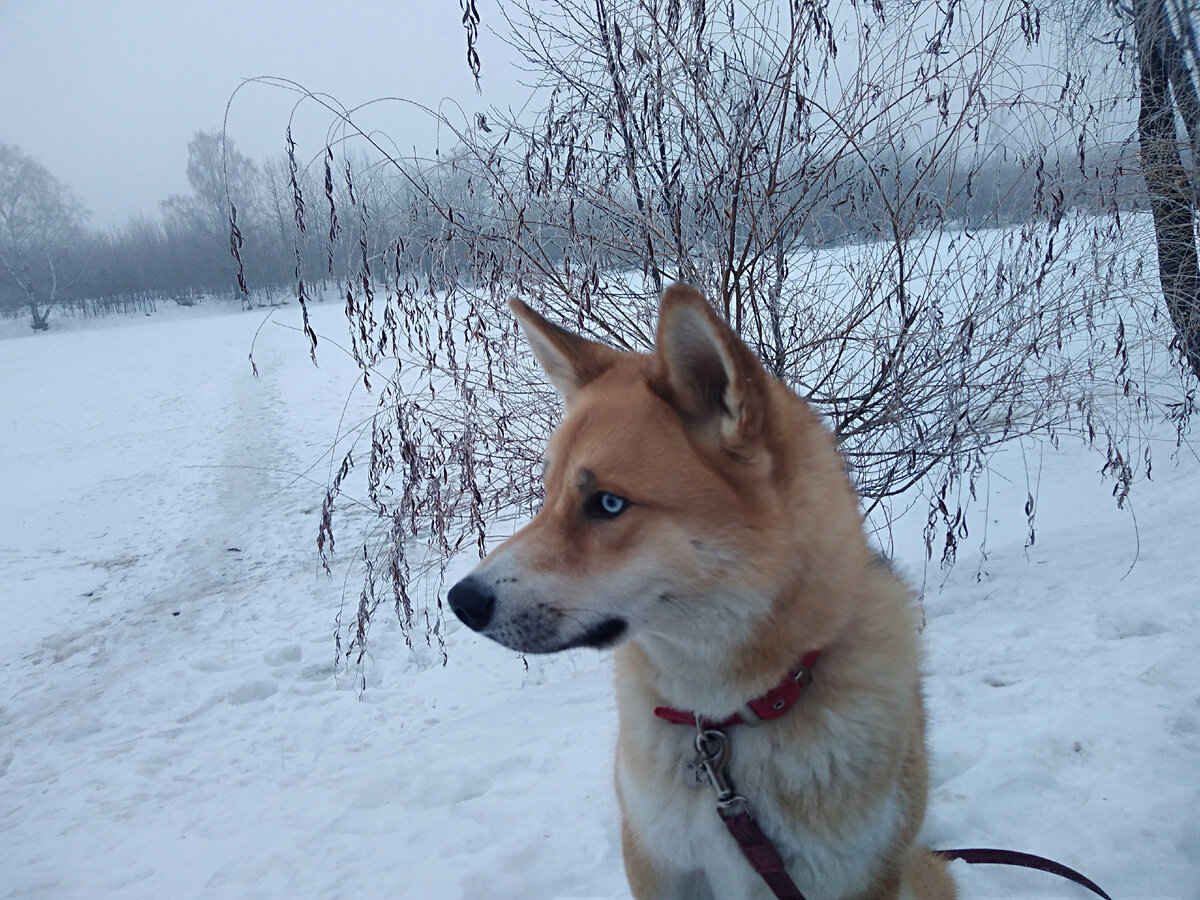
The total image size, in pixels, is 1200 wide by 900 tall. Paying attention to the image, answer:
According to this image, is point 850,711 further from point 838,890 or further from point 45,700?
point 45,700

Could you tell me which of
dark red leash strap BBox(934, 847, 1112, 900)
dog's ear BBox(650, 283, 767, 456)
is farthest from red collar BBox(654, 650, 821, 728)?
dark red leash strap BBox(934, 847, 1112, 900)

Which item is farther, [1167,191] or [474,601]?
[1167,191]

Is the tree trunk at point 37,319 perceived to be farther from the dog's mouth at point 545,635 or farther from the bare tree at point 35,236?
the dog's mouth at point 545,635

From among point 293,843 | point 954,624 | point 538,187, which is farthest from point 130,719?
point 954,624

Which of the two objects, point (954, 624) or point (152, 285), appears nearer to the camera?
point (954, 624)

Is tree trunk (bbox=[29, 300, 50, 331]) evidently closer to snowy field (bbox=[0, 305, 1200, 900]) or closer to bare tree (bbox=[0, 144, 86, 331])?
bare tree (bbox=[0, 144, 86, 331])

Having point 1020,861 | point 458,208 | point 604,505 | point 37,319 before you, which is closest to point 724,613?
point 604,505

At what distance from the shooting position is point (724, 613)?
5.49ft

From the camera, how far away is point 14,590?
7582 millimetres

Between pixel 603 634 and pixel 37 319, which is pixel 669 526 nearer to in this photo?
pixel 603 634

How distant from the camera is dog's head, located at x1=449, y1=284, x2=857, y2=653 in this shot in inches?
64.7

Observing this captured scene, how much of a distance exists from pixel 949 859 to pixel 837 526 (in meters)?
1.49

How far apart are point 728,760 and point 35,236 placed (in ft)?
167

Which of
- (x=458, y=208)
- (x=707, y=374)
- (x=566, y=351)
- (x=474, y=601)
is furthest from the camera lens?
(x=458, y=208)
